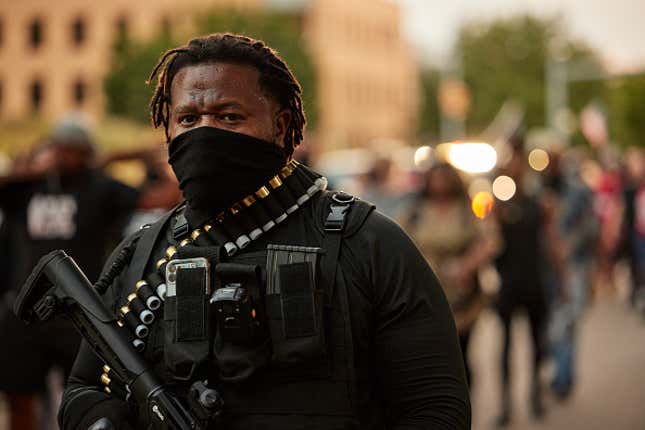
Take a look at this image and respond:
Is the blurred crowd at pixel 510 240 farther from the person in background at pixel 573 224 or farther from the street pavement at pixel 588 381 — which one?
the street pavement at pixel 588 381

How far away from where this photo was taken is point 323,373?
240cm

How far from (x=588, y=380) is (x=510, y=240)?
2.22 meters

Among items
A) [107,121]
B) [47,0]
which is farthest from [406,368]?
[47,0]

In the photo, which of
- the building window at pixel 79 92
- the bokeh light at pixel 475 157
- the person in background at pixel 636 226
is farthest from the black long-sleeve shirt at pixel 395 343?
the building window at pixel 79 92

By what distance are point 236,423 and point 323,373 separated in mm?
220

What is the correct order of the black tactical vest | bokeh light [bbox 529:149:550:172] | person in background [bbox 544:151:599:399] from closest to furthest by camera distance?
the black tactical vest, person in background [bbox 544:151:599:399], bokeh light [bbox 529:149:550:172]

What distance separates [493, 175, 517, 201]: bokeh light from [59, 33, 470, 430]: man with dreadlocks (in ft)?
19.5

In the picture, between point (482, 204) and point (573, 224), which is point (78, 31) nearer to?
point (573, 224)

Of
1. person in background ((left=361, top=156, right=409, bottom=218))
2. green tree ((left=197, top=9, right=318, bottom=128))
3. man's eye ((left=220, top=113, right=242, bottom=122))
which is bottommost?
person in background ((left=361, top=156, right=409, bottom=218))

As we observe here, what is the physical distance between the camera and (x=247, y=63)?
102 inches

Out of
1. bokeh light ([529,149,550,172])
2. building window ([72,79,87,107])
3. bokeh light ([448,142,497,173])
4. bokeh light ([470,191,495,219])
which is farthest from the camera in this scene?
building window ([72,79,87,107])

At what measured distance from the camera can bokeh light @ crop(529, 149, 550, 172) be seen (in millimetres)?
11273

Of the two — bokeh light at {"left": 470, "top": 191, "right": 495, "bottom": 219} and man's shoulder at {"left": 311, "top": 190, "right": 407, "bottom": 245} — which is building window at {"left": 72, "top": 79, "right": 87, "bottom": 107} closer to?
bokeh light at {"left": 470, "top": 191, "right": 495, "bottom": 219}

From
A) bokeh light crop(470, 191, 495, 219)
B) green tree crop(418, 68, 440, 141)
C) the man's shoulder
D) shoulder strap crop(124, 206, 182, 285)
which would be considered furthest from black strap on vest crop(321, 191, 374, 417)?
green tree crop(418, 68, 440, 141)
